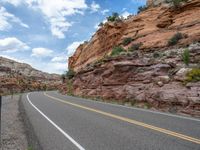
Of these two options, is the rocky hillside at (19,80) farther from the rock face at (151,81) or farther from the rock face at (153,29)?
the rock face at (151,81)

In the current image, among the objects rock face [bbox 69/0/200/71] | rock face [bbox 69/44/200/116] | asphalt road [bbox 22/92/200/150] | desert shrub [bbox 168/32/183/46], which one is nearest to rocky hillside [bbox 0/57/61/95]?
rock face [bbox 69/0/200/71]

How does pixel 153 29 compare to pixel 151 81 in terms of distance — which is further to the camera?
pixel 153 29

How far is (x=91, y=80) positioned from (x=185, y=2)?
13.8m

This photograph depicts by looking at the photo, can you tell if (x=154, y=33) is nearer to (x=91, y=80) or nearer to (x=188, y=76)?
(x=91, y=80)

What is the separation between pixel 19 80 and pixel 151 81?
259 ft

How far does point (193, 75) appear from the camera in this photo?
18.7m

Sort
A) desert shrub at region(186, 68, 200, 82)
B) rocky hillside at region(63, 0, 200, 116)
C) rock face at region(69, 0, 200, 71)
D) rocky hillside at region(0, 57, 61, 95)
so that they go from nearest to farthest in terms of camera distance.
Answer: desert shrub at region(186, 68, 200, 82), rocky hillside at region(63, 0, 200, 116), rock face at region(69, 0, 200, 71), rocky hillside at region(0, 57, 61, 95)

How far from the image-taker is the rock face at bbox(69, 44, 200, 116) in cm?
1788

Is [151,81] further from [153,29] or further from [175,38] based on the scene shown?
[153,29]

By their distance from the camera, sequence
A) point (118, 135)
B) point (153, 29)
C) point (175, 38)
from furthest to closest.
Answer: point (153, 29) → point (175, 38) → point (118, 135)

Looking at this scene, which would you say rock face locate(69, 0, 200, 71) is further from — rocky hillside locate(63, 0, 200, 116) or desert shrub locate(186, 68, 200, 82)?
desert shrub locate(186, 68, 200, 82)

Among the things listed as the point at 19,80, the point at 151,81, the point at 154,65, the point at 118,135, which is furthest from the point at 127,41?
the point at 19,80

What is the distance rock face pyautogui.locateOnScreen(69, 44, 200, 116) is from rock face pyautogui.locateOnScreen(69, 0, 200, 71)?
11.8 ft

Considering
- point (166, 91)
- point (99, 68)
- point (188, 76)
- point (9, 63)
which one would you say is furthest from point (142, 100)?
point (9, 63)
